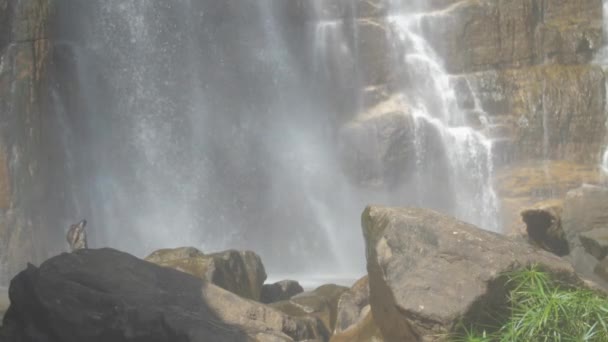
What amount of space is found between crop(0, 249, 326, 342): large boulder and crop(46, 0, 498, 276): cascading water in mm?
12894

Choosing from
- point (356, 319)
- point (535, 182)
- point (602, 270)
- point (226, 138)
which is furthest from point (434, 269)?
point (226, 138)

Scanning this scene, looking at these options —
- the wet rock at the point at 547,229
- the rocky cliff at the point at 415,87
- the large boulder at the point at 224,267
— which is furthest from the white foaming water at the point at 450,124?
the large boulder at the point at 224,267

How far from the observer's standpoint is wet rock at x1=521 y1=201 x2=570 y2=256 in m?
16.0

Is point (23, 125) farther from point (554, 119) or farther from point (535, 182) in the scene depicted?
point (554, 119)

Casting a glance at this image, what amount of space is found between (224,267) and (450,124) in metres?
11.7

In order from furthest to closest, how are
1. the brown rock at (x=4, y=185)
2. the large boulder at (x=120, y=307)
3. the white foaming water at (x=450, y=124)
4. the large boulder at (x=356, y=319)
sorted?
the white foaming water at (x=450, y=124) → the brown rock at (x=4, y=185) → the large boulder at (x=356, y=319) → the large boulder at (x=120, y=307)

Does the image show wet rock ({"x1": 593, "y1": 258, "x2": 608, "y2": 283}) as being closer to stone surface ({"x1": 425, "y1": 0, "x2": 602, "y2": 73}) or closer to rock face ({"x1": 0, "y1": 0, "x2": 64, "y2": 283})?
stone surface ({"x1": 425, "y1": 0, "x2": 602, "y2": 73})

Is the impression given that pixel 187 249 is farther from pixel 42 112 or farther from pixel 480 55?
pixel 480 55

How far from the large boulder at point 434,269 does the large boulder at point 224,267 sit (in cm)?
468

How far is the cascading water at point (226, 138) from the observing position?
22.2m

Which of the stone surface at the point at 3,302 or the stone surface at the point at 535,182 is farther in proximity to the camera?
the stone surface at the point at 535,182

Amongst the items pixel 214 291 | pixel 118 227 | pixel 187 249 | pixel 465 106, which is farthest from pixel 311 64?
pixel 214 291

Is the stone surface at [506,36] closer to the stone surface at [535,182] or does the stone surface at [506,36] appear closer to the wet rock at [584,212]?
the stone surface at [535,182]

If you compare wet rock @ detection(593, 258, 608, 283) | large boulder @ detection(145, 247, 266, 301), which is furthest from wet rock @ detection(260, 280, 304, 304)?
wet rock @ detection(593, 258, 608, 283)
